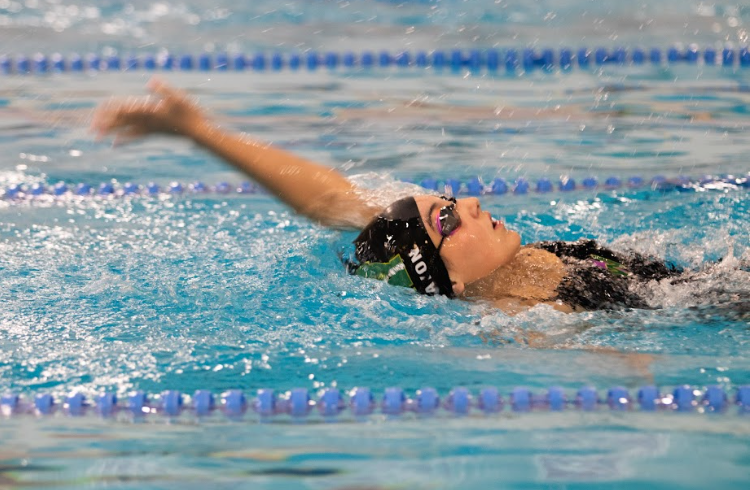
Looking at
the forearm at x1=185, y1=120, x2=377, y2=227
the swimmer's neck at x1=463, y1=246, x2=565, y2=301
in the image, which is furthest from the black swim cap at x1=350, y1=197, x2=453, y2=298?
the forearm at x1=185, y1=120, x2=377, y2=227

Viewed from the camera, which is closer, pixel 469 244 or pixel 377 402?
pixel 377 402

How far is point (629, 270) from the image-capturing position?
3055 millimetres

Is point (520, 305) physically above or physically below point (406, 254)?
below

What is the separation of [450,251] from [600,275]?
0.49 m

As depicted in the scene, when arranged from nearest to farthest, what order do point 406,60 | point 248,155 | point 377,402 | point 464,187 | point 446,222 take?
point 377,402, point 446,222, point 248,155, point 464,187, point 406,60

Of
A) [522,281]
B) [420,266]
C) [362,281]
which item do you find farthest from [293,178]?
[522,281]

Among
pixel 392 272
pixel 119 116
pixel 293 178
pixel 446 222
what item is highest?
pixel 119 116

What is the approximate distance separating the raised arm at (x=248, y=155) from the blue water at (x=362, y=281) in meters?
0.20

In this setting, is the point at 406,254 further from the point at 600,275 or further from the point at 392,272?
the point at 600,275

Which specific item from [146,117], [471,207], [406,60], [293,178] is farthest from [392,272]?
[406,60]

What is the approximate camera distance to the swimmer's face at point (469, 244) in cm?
289

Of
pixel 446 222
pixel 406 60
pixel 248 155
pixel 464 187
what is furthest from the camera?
pixel 406 60

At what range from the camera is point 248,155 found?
3.14 metres

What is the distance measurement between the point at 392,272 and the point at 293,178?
1.73 feet
